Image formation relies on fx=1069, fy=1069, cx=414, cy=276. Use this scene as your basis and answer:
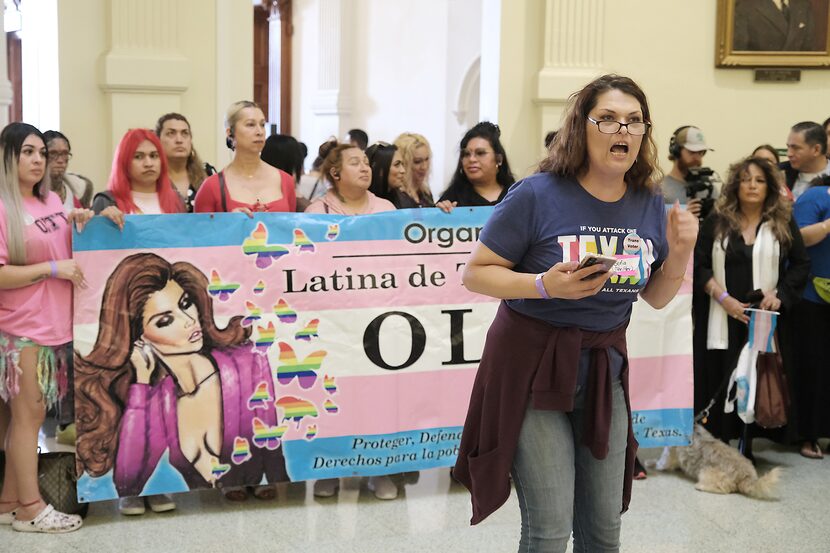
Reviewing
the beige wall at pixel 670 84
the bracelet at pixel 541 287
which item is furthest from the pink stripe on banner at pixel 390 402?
the beige wall at pixel 670 84

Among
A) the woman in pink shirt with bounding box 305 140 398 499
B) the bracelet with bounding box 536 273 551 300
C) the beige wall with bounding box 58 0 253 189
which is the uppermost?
the beige wall with bounding box 58 0 253 189

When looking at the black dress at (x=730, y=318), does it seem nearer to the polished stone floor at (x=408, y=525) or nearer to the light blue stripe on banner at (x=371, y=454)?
Result: the polished stone floor at (x=408, y=525)

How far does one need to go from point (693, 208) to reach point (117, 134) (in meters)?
3.56

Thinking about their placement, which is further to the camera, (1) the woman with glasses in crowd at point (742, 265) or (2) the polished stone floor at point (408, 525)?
(1) the woman with glasses in crowd at point (742, 265)

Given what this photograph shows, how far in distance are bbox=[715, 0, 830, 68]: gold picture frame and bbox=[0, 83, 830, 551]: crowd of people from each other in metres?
1.21

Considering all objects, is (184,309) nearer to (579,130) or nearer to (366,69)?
(579,130)

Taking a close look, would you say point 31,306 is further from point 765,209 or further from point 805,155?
point 805,155

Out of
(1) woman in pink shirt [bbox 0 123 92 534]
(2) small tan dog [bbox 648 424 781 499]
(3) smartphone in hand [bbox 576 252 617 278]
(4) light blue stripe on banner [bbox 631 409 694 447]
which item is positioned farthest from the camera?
(4) light blue stripe on banner [bbox 631 409 694 447]

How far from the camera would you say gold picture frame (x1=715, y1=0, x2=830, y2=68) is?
7488 mm

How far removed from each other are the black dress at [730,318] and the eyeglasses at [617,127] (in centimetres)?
290

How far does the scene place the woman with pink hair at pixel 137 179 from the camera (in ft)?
15.9

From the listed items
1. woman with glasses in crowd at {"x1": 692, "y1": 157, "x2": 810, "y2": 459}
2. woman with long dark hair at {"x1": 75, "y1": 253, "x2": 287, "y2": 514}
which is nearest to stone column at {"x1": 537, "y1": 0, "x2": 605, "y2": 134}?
woman with glasses in crowd at {"x1": 692, "y1": 157, "x2": 810, "y2": 459}

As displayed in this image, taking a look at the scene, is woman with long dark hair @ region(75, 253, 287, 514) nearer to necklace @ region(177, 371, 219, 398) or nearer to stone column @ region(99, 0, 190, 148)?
necklace @ region(177, 371, 219, 398)

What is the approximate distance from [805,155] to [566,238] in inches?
157
